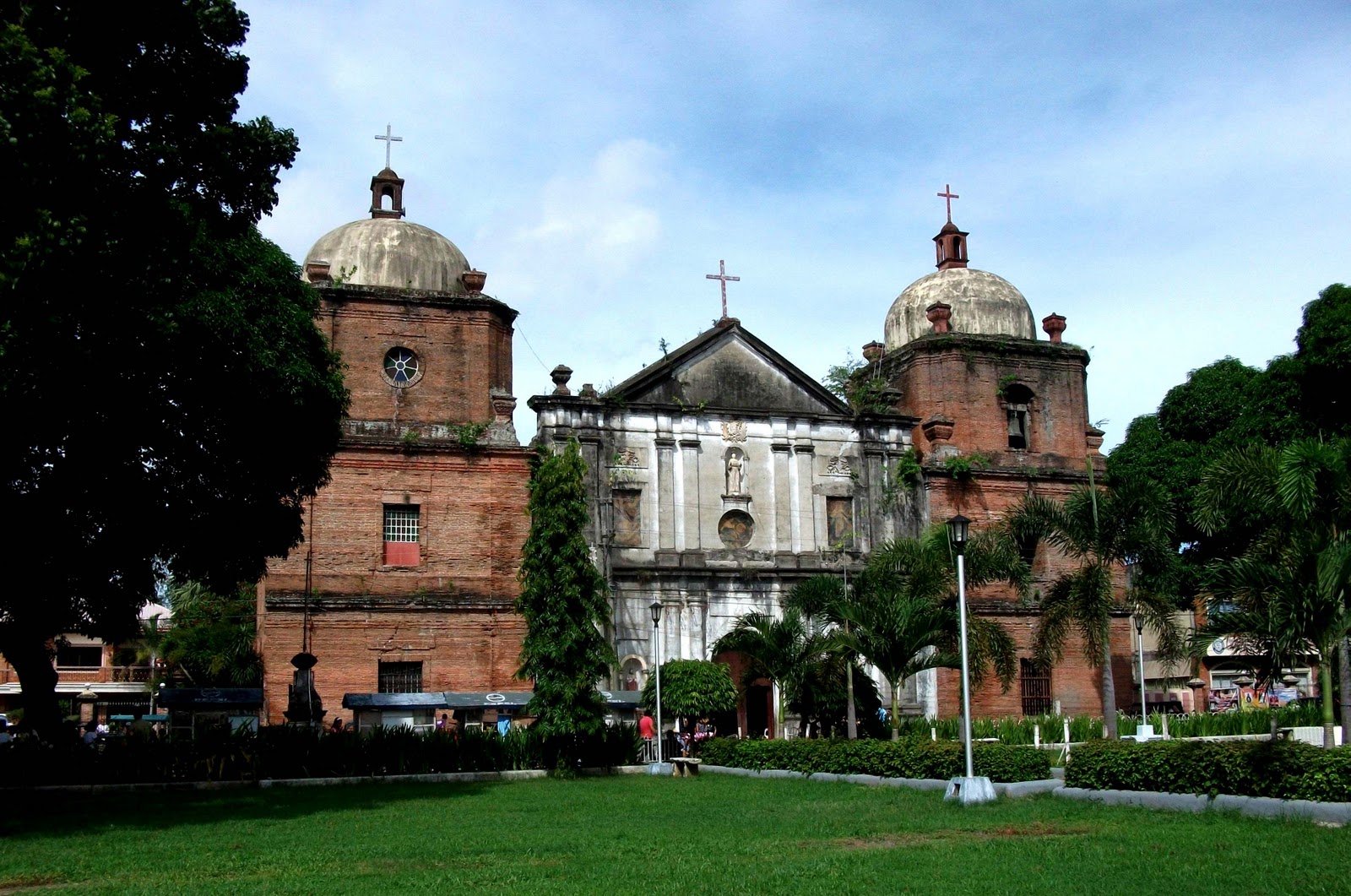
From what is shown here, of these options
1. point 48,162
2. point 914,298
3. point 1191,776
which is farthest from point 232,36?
point 914,298

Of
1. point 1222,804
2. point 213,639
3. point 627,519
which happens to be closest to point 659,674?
point 627,519

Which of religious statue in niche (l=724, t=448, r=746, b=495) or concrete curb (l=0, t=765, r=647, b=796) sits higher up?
religious statue in niche (l=724, t=448, r=746, b=495)

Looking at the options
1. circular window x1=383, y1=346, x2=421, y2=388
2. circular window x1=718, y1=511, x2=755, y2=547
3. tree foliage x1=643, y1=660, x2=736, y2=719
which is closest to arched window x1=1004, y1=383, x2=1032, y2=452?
circular window x1=718, y1=511, x2=755, y2=547

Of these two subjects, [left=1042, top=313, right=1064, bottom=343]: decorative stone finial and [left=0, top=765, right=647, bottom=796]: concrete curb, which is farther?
[left=1042, top=313, right=1064, bottom=343]: decorative stone finial

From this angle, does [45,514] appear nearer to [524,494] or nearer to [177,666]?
[524,494]

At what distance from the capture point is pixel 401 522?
30406mm

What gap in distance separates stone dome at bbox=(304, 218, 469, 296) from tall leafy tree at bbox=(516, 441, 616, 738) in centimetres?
808

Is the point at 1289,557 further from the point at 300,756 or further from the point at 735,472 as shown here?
the point at 735,472

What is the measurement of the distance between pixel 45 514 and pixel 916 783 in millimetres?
12333

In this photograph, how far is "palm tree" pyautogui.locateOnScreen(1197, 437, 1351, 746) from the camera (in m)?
14.9

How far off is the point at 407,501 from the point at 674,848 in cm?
1898

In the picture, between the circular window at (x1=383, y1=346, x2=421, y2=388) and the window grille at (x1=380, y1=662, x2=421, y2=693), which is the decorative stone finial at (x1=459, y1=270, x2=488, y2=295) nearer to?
the circular window at (x1=383, y1=346, x2=421, y2=388)

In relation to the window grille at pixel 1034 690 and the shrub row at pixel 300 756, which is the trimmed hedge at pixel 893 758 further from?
the window grille at pixel 1034 690

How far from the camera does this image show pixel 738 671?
105 feet
